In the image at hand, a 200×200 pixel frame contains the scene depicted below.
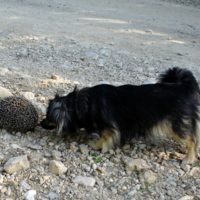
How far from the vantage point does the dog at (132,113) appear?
457 centimetres

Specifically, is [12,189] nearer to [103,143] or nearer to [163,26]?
[103,143]

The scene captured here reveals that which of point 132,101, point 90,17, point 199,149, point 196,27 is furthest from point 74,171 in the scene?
point 196,27

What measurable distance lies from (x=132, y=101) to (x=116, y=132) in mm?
467

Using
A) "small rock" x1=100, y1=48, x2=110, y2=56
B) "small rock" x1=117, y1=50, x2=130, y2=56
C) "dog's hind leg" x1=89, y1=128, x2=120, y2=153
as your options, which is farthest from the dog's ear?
"small rock" x1=117, y1=50, x2=130, y2=56

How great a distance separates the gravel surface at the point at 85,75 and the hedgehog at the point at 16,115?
5.3 inches

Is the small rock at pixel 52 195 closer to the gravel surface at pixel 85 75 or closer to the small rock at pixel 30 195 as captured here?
the gravel surface at pixel 85 75

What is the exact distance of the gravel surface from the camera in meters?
4.10

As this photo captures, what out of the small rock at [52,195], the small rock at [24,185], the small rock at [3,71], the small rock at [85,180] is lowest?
the small rock at [52,195]

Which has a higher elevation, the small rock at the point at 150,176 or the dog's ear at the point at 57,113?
the dog's ear at the point at 57,113

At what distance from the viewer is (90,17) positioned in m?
12.0

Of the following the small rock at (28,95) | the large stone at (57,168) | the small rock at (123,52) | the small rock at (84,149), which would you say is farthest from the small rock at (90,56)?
the large stone at (57,168)

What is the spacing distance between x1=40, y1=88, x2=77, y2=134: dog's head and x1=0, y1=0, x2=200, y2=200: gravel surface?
25 cm

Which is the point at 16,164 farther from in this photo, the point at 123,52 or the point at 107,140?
the point at 123,52

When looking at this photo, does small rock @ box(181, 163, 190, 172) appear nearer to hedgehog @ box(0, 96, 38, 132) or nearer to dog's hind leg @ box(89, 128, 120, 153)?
dog's hind leg @ box(89, 128, 120, 153)
